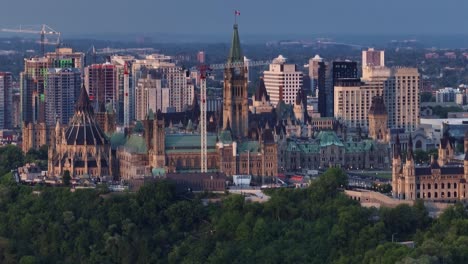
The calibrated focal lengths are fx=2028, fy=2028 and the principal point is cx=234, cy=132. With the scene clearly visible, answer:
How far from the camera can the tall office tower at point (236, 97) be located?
67.0m

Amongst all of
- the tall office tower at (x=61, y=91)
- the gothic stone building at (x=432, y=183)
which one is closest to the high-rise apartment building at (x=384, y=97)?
the tall office tower at (x=61, y=91)

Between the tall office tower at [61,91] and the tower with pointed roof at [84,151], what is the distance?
832 inches

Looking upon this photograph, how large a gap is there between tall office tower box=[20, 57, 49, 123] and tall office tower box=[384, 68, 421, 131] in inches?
567

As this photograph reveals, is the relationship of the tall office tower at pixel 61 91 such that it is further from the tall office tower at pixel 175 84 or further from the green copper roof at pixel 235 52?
the green copper roof at pixel 235 52

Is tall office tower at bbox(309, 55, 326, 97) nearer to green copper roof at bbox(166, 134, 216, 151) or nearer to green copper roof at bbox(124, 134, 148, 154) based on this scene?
green copper roof at bbox(166, 134, 216, 151)

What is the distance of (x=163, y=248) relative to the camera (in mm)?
53844

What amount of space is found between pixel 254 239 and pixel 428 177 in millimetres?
6011

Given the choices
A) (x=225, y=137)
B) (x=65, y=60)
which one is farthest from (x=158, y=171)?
(x=65, y=60)

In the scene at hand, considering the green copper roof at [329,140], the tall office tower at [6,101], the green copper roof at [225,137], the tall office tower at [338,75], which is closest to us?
the green copper roof at [225,137]

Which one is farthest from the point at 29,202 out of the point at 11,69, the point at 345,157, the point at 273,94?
the point at 11,69

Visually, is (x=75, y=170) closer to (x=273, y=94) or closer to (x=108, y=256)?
(x=108, y=256)

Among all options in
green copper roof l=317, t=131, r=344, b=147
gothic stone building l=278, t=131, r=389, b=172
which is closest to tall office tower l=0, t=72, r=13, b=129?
gothic stone building l=278, t=131, r=389, b=172

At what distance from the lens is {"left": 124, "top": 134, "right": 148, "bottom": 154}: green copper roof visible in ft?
205

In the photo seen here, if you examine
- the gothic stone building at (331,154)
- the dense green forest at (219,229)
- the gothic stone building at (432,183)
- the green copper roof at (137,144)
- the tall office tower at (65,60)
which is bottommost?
the dense green forest at (219,229)
